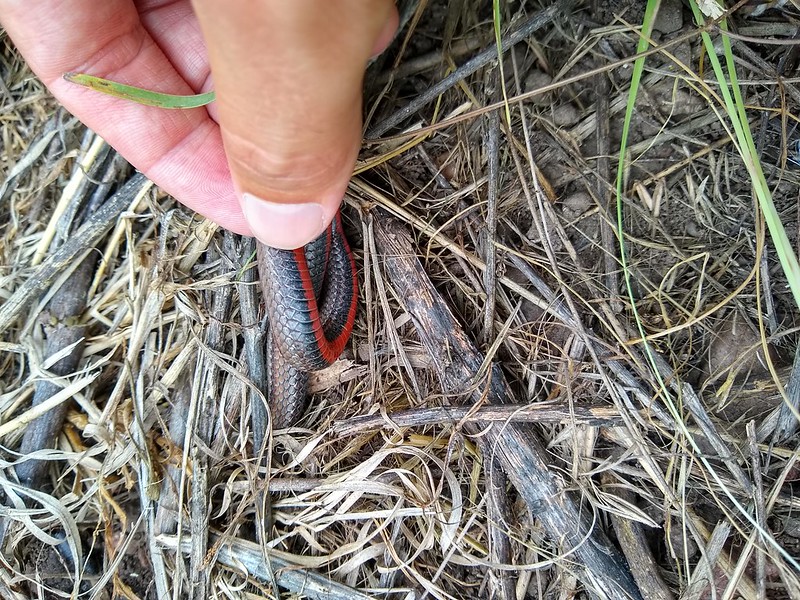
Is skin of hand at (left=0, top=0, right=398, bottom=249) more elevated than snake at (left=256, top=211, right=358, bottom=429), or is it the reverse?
skin of hand at (left=0, top=0, right=398, bottom=249)

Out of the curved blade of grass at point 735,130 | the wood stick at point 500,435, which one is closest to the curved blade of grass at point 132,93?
the wood stick at point 500,435

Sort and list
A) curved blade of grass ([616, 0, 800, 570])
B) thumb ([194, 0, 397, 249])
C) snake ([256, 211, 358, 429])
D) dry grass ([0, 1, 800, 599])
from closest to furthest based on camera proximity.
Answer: thumb ([194, 0, 397, 249]) < curved blade of grass ([616, 0, 800, 570]) < dry grass ([0, 1, 800, 599]) < snake ([256, 211, 358, 429])

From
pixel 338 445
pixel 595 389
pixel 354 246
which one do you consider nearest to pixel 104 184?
pixel 354 246

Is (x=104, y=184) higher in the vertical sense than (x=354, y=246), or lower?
higher

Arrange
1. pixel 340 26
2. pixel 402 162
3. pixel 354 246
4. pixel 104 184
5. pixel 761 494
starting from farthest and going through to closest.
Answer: pixel 104 184, pixel 354 246, pixel 402 162, pixel 761 494, pixel 340 26

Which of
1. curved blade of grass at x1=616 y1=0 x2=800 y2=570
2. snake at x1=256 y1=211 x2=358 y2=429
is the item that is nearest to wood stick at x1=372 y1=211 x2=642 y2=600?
snake at x1=256 y1=211 x2=358 y2=429

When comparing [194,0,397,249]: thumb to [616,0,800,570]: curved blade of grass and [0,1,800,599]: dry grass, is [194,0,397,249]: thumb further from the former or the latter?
[616,0,800,570]: curved blade of grass

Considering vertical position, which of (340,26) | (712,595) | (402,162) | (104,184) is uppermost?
(340,26)

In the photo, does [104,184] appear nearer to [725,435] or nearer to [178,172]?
[178,172]
